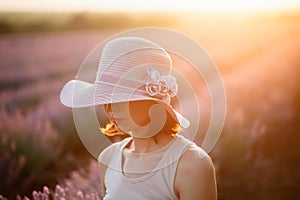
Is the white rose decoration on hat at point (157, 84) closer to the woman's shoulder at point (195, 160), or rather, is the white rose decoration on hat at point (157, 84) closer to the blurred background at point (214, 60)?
the woman's shoulder at point (195, 160)

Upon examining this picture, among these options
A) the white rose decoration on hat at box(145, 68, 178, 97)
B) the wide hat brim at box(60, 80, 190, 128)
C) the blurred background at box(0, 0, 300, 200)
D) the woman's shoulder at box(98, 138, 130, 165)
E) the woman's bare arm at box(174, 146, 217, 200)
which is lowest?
the woman's bare arm at box(174, 146, 217, 200)

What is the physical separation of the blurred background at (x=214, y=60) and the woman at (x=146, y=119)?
692 mm

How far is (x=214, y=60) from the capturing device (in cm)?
757

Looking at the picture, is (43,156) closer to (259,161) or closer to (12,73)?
(259,161)

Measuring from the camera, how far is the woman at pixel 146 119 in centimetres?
271

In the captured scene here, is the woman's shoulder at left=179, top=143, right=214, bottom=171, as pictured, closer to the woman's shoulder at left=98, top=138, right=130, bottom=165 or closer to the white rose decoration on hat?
the white rose decoration on hat

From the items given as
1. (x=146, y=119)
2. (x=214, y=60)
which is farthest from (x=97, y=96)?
(x=214, y=60)

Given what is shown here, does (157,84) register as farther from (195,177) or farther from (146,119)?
(195,177)

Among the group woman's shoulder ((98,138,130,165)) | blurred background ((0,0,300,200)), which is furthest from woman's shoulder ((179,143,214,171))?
blurred background ((0,0,300,200))

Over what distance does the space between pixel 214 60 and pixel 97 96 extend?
15.9 ft

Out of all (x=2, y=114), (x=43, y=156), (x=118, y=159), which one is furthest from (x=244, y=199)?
(x=118, y=159)

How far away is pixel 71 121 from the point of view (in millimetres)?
6293

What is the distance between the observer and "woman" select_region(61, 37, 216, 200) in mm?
2709

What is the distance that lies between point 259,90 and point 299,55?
111 cm
